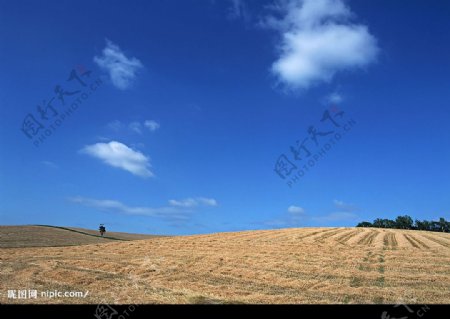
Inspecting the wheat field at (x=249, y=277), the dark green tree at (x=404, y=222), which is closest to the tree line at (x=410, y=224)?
the dark green tree at (x=404, y=222)

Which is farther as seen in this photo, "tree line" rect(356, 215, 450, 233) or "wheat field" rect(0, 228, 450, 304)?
"tree line" rect(356, 215, 450, 233)

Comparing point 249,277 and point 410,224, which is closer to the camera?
point 249,277

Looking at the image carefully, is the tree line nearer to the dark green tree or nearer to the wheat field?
the dark green tree

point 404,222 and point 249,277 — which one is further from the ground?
point 404,222

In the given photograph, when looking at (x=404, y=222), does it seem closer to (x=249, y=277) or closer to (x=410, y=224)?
(x=410, y=224)

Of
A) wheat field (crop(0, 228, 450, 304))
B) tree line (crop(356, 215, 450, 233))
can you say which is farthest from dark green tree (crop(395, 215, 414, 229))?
wheat field (crop(0, 228, 450, 304))

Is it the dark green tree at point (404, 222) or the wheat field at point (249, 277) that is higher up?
the dark green tree at point (404, 222)

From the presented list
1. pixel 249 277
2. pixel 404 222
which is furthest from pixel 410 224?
pixel 249 277

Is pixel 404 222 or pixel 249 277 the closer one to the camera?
pixel 249 277

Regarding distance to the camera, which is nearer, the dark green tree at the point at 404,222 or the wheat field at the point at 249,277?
the wheat field at the point at 249,277

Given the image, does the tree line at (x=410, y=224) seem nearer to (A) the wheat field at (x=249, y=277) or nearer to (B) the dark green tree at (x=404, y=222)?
(B) the dark green tree at (x=404, y=222)

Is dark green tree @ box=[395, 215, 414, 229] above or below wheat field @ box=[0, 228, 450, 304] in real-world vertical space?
above
